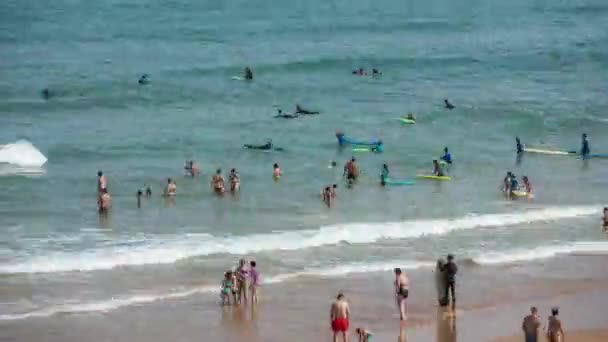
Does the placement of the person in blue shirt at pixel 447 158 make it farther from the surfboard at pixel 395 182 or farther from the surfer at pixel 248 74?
the surfer at pixel 248 74

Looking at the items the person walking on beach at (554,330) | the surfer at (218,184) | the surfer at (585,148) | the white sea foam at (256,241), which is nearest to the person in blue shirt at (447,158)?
the surfer at (585,148)

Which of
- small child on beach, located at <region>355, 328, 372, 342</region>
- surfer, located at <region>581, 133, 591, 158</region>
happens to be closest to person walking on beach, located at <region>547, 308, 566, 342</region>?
small child on beach, located at <region>355, 328, 372, 342</region>

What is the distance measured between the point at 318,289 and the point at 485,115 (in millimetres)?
25318

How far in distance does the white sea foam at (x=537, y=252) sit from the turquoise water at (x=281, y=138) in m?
0.07

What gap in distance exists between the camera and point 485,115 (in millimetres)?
46312

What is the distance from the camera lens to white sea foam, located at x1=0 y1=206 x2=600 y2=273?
2477cm

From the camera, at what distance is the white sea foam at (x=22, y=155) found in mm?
36438

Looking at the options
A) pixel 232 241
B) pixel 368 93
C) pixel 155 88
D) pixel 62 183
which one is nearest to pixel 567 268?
pixel 232 241

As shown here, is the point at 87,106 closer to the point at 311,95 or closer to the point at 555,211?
the point at 311,95

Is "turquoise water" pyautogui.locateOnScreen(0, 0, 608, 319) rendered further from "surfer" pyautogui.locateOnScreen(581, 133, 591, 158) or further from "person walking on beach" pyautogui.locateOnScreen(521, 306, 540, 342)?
"person walking on beach" pyautogui.locateOnScreen(521, 306, 540, 342)

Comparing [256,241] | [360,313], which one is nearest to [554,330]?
[360,313]

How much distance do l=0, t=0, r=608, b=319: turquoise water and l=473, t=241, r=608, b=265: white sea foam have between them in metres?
0.07

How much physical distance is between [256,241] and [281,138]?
567 inches

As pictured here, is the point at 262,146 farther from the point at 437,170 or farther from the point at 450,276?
the point at 450,276
